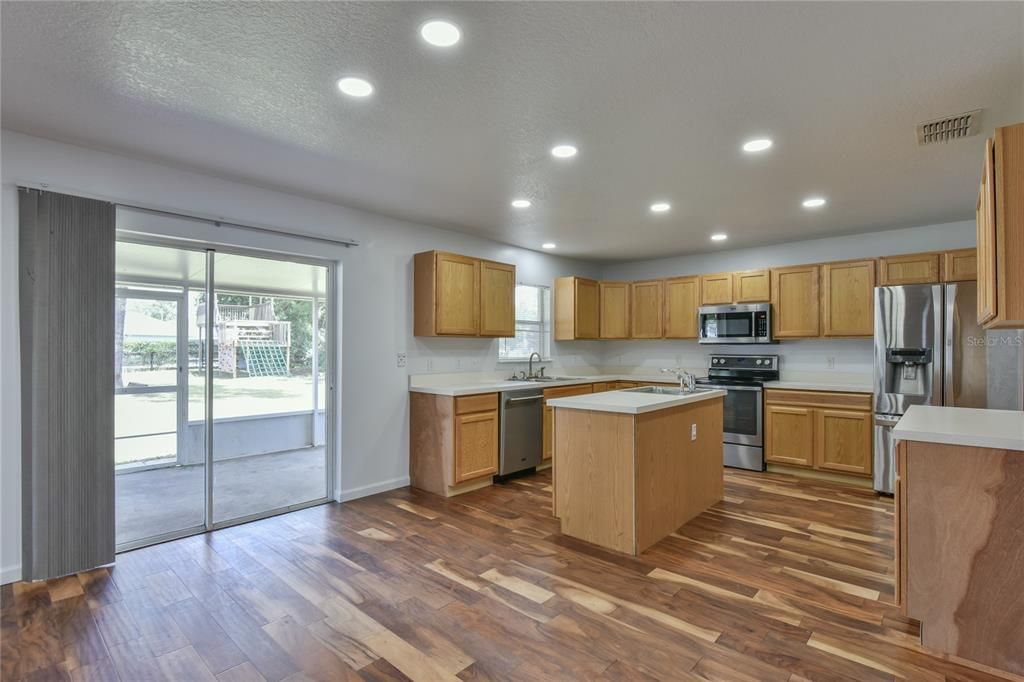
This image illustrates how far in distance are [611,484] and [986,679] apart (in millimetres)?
1774

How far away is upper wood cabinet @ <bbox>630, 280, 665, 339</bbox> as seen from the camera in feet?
20.6

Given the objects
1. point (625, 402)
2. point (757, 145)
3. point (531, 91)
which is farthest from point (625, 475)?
point (531, 91)

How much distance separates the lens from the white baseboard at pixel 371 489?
418 cm

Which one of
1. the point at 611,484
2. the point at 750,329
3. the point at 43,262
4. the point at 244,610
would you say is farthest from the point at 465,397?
the point at 750,329

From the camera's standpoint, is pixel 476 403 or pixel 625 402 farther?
pixel 476 403

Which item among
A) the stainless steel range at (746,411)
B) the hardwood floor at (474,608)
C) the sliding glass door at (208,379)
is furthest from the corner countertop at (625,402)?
the sliding glass door at (208,379)

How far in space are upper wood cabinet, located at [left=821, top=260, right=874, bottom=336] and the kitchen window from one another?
2.97m

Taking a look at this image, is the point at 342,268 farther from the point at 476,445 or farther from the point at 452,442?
the point at 476,445

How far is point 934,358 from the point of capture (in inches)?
166

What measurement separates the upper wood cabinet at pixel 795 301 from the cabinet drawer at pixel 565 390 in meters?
2.07

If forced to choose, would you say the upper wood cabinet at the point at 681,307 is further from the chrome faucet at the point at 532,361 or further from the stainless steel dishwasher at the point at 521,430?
the stainless steel dishwasher at the point at 521,430

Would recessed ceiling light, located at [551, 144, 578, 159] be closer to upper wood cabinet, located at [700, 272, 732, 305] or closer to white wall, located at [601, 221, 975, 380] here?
upper wood cabinet, located at [700, 272, 732, 305]

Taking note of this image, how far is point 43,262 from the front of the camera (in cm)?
278

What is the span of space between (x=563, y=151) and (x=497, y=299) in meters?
2.34
